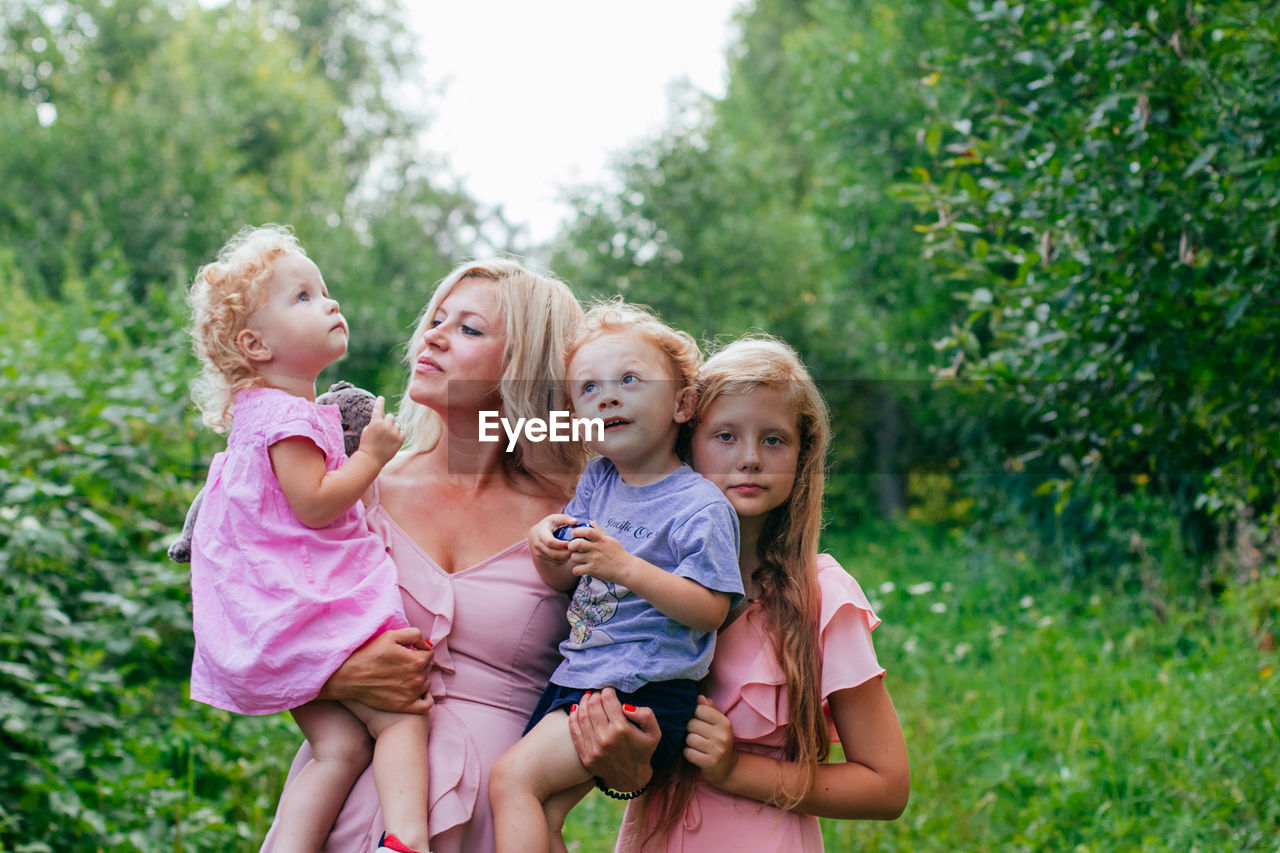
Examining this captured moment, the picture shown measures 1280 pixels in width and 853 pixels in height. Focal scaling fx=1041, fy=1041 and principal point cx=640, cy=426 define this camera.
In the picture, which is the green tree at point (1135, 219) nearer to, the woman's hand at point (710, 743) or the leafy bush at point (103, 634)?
the woman's hand at point (710, 743)

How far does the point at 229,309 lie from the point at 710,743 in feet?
4.14

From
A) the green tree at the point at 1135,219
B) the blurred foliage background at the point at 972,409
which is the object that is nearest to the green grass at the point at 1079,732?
the blurred foliage background at the point at 972,409

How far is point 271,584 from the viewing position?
74.9 inches

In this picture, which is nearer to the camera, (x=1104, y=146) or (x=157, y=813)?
(x=1104, y=146)

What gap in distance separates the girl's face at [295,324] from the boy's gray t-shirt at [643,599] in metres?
0.67

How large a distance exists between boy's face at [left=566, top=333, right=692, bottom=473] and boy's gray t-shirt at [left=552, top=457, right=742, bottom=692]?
0.23 ft

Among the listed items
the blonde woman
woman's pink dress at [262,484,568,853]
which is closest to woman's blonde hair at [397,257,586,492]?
the blonde woman

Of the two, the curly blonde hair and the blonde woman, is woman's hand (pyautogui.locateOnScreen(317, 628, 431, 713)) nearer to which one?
the blonde woman

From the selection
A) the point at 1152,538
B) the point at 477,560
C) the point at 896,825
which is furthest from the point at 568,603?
the point at 1152,538

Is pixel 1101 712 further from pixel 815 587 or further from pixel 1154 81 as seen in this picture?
pixel 815 587

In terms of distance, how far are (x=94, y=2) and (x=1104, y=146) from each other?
57.5 feet

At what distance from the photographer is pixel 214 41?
17.3 metres

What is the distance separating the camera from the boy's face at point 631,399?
6.29 feet

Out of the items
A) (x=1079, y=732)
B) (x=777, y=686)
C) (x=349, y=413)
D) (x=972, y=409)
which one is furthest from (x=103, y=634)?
(x=972, y=409)
